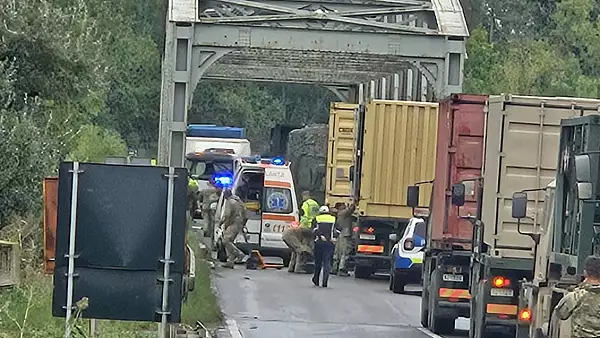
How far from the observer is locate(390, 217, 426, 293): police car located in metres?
25.6

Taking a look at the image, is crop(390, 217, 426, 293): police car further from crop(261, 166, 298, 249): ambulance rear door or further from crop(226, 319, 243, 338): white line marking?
crop(226, 319, 243, 338): white line marking

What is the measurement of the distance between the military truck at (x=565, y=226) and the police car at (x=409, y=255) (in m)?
10.6

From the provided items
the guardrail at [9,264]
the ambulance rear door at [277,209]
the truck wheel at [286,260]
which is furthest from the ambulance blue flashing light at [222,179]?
the guardrail at [9,264]

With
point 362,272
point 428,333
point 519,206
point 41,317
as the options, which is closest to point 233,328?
point 428,333

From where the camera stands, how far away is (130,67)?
54.4 metres

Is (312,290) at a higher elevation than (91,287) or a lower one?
lower

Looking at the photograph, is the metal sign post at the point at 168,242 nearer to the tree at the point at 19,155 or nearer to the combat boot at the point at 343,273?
the tree at the point at 19,155

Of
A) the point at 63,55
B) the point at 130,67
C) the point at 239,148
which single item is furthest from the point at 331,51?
the point at 130,67

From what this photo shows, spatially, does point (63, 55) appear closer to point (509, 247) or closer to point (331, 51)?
point (331, 51)

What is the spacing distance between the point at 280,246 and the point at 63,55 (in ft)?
37.9

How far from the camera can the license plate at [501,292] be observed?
1706 centimetres

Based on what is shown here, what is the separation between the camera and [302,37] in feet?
78.4

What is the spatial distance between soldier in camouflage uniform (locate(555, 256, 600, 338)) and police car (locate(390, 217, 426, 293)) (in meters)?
14.6

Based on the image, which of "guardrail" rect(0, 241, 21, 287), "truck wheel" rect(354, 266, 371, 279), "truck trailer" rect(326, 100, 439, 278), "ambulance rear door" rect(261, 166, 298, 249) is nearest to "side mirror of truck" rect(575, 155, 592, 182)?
"guardrail" rect(0, 241, 21, 287)
